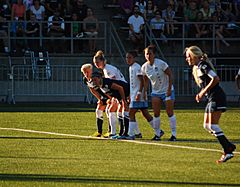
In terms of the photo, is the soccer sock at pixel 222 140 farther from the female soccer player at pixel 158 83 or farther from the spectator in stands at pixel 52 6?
the spectator in stands at pixel 52 6

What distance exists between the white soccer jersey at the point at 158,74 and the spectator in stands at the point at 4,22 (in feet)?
51.4

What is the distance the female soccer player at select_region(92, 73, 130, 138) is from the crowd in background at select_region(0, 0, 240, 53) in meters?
14.7

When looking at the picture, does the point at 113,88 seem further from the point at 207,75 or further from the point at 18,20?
the point at 18,20

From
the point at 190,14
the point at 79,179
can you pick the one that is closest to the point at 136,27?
the point at 190,14

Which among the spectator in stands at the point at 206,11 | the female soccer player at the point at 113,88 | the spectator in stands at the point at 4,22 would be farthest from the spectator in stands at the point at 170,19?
the female soccer player at the point at 113,88

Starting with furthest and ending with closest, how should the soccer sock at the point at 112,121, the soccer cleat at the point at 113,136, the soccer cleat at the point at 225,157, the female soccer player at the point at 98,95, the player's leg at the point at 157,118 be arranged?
the female soccer player at the point at 98,95 → the soccer sock at the point at 112,121 → the soccer cleat at the point at 113,136 → the player's leg at the point at 157,118 → the soccer cleat at the point at 225,157

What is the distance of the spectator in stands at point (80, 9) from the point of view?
35.9 metres

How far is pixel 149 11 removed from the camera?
3700 cm

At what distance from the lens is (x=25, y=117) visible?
2608 cm

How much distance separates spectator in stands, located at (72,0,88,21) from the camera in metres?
35.9

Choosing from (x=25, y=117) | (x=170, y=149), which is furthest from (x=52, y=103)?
(x=170, y=149)

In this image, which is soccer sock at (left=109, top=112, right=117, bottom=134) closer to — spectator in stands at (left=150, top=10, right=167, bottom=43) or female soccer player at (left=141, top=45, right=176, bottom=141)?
female soccer player at (left=141, top=45, right=176, bottom=141)

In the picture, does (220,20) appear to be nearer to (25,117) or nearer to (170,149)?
(25,117)

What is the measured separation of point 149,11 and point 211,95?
21.1 m
